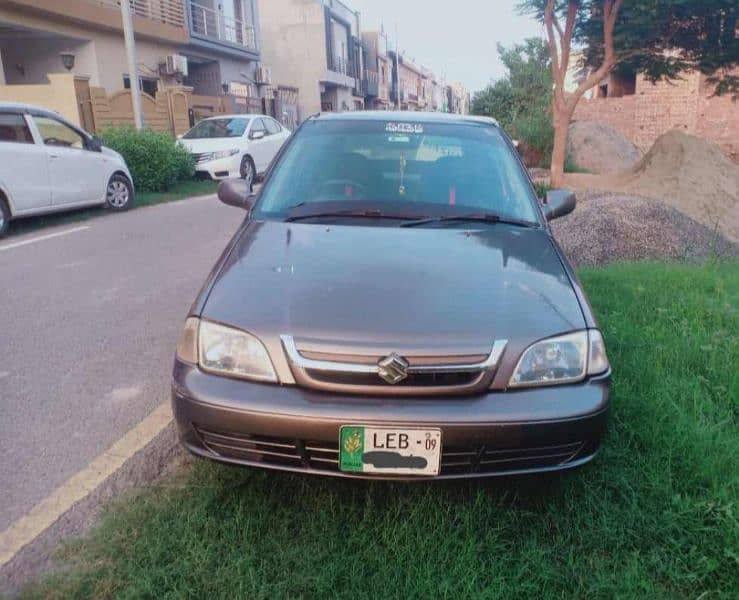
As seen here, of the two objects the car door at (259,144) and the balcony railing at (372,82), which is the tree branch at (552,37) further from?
the balcony railing at (372,82)

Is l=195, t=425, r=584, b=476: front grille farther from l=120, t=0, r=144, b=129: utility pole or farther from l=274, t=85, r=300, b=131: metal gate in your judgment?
l=274, t=85, r=300, b=131: metal gate

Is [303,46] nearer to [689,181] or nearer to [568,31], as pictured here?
[568,31]

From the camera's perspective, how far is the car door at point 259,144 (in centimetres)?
1409

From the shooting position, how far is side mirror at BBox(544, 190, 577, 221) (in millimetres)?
3513

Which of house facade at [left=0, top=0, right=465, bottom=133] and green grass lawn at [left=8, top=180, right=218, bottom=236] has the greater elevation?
house facade at [left=0, top=0, right=465, bottom=133]

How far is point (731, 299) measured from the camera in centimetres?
452

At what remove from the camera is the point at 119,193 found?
33.6 feet

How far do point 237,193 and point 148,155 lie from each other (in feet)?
31.6

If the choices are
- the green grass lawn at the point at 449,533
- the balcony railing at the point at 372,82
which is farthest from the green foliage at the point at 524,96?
the balcony railing at the point at 372,82

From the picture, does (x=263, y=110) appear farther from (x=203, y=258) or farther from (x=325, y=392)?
(x=325, y=392)

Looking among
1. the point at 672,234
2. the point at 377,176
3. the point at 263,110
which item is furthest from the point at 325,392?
the point at 263,110

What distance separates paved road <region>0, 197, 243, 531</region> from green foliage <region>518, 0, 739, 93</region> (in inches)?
→ 329

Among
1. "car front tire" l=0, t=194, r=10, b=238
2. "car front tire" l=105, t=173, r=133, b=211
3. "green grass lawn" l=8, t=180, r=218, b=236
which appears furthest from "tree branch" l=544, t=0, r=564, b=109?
"car front tire" l=0, t=194, r=10, b=238

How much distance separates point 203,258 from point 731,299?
5.11 meters
